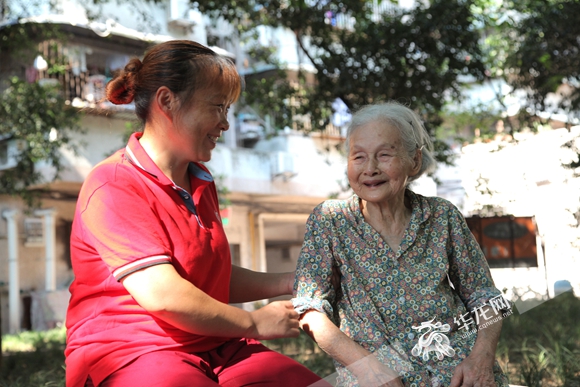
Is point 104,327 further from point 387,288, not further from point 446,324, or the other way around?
point 446,324

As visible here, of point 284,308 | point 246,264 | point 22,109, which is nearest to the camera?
point 284,308

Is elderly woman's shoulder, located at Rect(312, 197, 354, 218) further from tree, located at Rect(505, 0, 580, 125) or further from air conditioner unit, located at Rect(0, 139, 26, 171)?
air conditioner unit, located at Rect(0, 139, 26, 171)

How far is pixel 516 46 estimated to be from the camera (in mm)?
8477

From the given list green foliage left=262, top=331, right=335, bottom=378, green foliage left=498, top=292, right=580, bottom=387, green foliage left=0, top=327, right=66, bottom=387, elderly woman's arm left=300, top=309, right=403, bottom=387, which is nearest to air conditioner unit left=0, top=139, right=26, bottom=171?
green foliage left=0, top=327, right=66, bottom=387

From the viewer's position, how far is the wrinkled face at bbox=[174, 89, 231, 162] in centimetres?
221

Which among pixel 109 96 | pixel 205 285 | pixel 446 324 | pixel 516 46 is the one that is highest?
pixel 516 46

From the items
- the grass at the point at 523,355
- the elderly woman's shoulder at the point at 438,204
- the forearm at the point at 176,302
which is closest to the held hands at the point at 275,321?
the forearm at the point at 176,302

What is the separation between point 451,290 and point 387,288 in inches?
10.2

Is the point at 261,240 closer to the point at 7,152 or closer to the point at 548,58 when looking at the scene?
the point at 7,152

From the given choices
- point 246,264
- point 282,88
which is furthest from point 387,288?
point 246,264

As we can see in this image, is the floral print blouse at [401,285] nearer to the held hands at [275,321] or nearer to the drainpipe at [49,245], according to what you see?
the held hands at [275,321]

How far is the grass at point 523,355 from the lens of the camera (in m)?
4.53

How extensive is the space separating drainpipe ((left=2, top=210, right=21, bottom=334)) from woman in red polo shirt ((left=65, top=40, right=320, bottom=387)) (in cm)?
1253

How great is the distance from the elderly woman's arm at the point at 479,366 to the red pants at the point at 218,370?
0.42m
